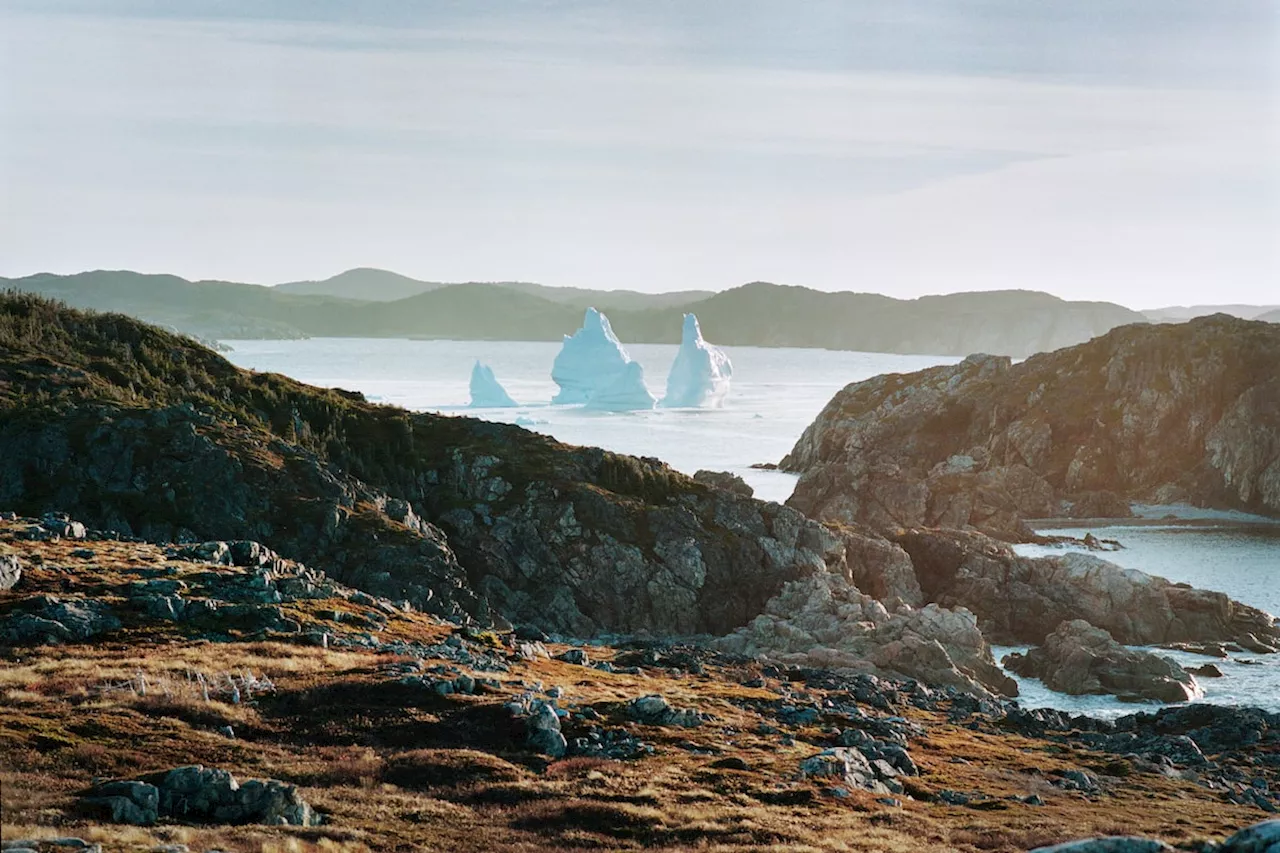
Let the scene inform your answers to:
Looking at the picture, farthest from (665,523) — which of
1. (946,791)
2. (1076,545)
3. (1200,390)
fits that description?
(1200,390)

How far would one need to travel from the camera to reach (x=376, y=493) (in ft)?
282

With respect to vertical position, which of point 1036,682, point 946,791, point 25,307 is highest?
point 25,307

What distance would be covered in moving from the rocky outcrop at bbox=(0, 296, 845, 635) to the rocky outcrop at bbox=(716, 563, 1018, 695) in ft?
9.90

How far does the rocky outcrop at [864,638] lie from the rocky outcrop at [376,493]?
3.02 metres

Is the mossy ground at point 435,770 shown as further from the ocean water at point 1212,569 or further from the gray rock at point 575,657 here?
the ocean water at point 1212,569

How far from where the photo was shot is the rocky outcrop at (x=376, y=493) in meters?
76.0

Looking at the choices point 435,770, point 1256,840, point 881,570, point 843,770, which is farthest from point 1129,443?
point 1256,840

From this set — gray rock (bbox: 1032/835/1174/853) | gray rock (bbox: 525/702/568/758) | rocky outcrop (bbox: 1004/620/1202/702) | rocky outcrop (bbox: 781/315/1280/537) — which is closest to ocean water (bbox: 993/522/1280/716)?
rocky outcrop (bbox: 1004/620/1202/702)

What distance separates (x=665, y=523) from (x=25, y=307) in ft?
196

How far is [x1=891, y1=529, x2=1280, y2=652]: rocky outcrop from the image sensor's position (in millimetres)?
95750

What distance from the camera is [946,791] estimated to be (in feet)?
136

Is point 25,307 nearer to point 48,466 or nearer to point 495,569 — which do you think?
point 48,466

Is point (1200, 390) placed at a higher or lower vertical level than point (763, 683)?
higher

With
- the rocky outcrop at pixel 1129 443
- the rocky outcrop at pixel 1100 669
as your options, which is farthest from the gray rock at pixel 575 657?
the rocky outcrop at pixel 1129 443
